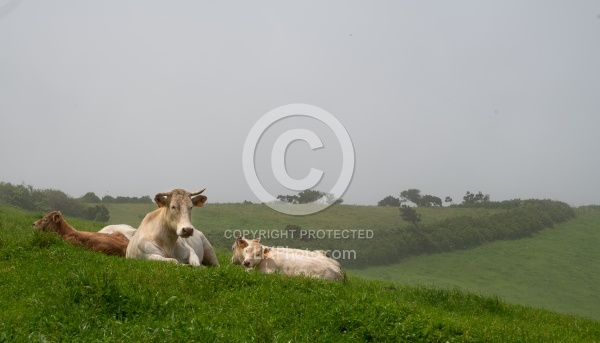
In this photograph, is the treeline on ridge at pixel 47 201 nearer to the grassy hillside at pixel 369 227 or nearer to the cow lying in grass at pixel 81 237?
the grassy hillside at pixel 369 227

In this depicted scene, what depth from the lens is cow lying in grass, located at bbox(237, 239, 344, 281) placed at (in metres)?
14.6

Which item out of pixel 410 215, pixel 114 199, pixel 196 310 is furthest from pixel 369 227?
pixel 196 310

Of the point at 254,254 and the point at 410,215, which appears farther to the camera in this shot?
the point at 410,215

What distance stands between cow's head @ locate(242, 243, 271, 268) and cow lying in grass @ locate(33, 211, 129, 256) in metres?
3.31

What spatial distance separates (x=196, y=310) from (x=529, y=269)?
132 ft

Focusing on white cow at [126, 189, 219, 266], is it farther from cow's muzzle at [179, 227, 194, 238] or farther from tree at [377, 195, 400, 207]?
tree at [377, 195, 400, 207]

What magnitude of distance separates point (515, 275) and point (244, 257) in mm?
32575

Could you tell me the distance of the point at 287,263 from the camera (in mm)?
15219

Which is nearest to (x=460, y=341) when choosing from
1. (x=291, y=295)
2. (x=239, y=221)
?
(x=291, y=295)

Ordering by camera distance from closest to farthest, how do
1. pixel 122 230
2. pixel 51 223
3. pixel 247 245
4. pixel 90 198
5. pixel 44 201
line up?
pixel 51 223 → pixel 247 245 → pixel 122 230 → pixel 44 201 → pixel 90 198

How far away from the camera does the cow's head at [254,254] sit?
599 inches

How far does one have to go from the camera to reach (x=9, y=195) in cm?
4878

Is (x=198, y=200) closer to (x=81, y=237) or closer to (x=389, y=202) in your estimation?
(x=81, y=237)

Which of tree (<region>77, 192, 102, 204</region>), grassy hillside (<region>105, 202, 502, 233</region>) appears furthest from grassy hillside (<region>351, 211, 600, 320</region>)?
tree (<region>77, 192, 102, 204</region>)
